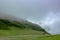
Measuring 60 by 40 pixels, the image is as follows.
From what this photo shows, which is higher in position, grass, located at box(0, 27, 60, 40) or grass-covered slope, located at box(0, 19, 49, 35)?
grass-covered slope, located at box(0, 19, 49, 35)

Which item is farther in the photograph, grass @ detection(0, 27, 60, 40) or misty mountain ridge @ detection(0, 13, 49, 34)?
misty mountain ridge @ detection(0, 13, 49, 34)

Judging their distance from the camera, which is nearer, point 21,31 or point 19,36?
point 19,36

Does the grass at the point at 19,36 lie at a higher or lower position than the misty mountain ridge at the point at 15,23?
lower

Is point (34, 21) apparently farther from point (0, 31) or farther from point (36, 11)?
point (0, 31)

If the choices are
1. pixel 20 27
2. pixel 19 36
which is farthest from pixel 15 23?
pixel 19 36

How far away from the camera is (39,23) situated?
3.36 ft

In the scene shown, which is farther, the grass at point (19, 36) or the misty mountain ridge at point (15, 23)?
the misty mountain ridge at point (15, 23)

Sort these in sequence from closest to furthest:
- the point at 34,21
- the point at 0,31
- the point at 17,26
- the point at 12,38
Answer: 1. the point at 12,38
2. the point at 0,31
3. the point at 17,26
4. the point at 34,21

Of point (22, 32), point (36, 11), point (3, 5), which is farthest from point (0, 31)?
point (36, 11)

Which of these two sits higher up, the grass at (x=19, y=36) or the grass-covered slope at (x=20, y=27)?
the grass-covered slope at (x=20, y=27)

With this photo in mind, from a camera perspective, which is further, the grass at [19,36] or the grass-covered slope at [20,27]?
the grass-covered slope at [20,27]

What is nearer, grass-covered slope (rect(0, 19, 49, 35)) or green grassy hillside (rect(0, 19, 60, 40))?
green grassy hillside (rect(0, 19, 60, 40))

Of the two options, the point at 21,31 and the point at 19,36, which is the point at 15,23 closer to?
the point at 21,31

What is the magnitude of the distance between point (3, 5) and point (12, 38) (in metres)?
0.39
